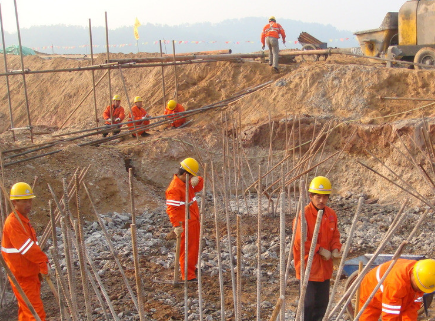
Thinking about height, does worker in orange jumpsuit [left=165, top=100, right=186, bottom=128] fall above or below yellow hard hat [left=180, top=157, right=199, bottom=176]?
above

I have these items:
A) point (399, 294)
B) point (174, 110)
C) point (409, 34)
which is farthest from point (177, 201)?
point (409, 34)

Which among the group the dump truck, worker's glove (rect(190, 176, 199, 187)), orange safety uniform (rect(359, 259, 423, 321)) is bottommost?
orange safety uniform (rect(359, 259, 423, 321))

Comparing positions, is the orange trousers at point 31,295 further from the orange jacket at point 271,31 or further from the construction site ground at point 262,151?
the orange jacket at point 271,31

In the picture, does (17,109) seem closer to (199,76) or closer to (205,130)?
(199,76)

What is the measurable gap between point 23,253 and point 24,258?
123 mm

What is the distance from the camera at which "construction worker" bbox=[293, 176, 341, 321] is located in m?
4.26

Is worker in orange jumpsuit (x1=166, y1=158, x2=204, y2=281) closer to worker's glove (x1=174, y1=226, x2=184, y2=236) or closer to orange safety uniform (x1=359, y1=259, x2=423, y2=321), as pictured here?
worker's glove (x1=174, y1=226, x2=184, y2=236)

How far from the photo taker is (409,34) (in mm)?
13055

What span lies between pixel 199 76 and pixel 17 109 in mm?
8785

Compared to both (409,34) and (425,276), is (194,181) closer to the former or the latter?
(425,276)

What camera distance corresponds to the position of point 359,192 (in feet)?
31.5

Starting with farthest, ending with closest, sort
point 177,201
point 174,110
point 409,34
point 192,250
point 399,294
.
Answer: point 409,34 → point 174,110 → point 192,250 → point 177,201 → point 399,294

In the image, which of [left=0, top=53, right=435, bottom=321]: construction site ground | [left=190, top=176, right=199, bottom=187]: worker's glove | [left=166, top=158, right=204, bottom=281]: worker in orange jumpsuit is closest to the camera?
[left=166, top=158, right=204, bottom=281]: worker in orange jumpsuit

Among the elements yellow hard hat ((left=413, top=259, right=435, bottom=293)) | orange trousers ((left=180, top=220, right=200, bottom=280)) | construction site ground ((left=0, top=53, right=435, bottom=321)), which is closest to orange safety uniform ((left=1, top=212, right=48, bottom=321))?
construction site ground ((left=0, top=53, right=435, bottom=321))
